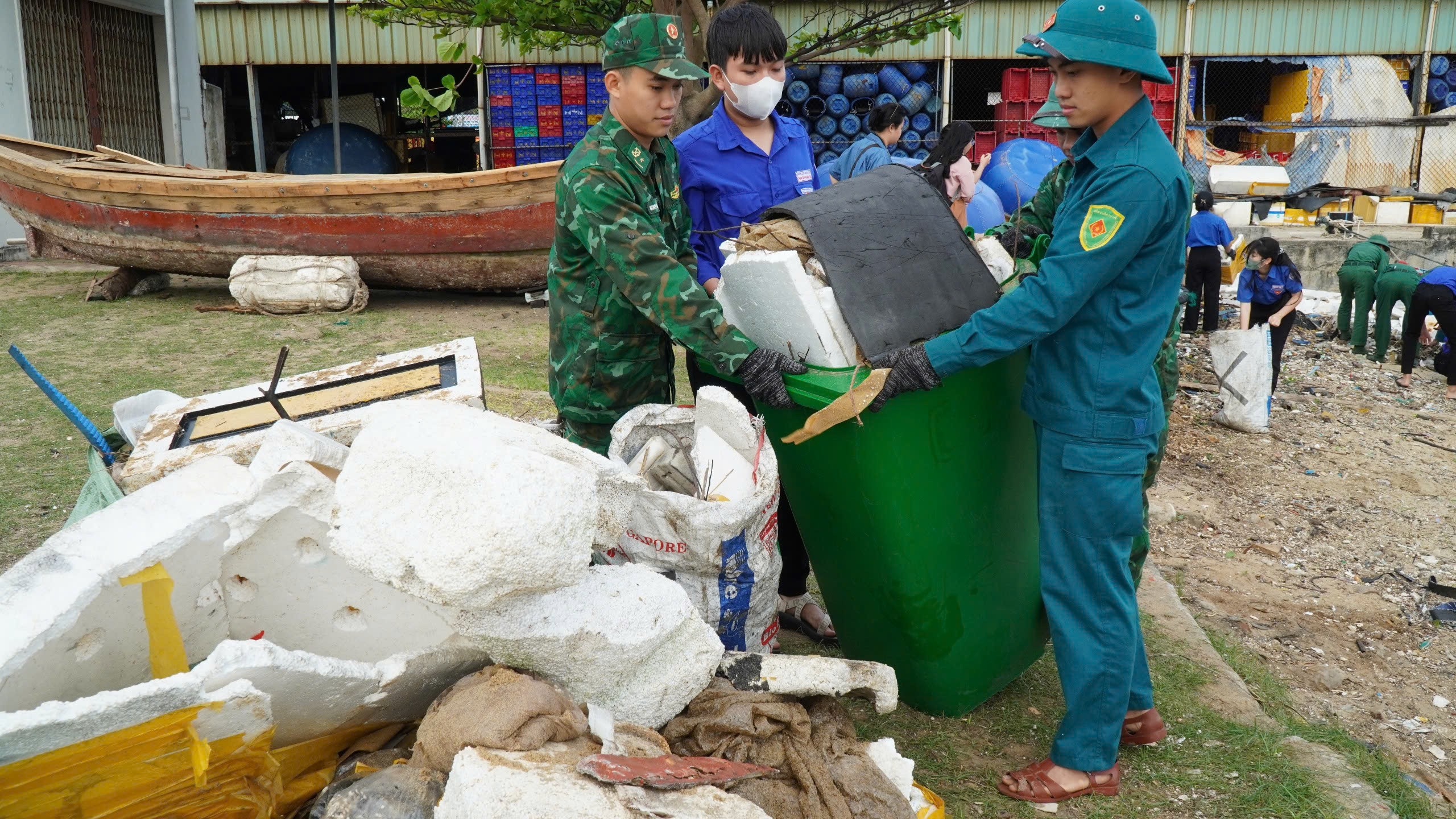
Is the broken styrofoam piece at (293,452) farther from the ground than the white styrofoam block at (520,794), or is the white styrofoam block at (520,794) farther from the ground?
the broken styrofoam piece at (293,452)

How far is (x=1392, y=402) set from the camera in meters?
8.12

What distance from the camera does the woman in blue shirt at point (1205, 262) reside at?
30.9ft

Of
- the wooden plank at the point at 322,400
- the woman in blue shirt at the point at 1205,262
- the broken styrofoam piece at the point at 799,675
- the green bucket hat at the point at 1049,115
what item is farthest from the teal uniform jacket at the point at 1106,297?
the woman in blue shirt at the point at 1205,262

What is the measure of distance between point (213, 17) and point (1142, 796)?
569 inches

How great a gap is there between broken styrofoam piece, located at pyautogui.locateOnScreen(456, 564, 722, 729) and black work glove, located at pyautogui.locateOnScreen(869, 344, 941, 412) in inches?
25.4

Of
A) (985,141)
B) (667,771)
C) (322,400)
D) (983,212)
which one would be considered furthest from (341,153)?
(667,771)

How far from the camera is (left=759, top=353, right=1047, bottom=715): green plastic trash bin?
7.87ft

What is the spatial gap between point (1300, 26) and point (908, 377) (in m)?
14.1

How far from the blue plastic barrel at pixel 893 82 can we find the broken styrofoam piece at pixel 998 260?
36.1 feet

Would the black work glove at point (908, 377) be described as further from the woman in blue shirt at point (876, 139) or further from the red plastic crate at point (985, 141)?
the red plastic crate at point (985, 141)

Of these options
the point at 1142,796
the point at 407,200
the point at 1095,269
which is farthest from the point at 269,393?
the point at 407,200

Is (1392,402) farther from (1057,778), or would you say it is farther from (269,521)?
(269,521)

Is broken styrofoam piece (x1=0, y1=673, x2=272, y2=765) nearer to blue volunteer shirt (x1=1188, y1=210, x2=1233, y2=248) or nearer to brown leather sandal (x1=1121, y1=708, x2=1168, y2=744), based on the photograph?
brown leather sandal (x1=1121, y1=708, x2=1168, y2=744)

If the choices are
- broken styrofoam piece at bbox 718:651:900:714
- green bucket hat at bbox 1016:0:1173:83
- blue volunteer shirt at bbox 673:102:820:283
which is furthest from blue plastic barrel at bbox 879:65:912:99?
broken styrofoam piece at bbox 718:651:900:714
